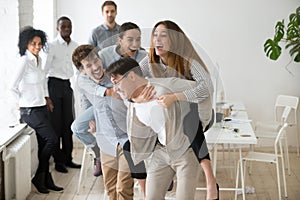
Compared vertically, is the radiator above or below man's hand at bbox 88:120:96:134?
below

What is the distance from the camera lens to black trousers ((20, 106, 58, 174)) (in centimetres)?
411

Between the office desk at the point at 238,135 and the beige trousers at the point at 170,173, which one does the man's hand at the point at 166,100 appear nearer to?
the beige trousers at the point at 170,173

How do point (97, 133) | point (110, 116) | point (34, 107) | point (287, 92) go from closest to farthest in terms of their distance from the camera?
point (110, 116) → point (97, 133) → point (34, 107) → point (287, 92)

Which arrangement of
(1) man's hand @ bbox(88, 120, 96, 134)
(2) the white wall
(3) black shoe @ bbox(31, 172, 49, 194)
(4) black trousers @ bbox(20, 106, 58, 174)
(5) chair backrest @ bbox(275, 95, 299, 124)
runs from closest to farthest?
(1) man's hand @ bbox(88, 120, 96, 134)
(4) black trousers @ bbox(20, 106, 58, 174)
(3) black shoe @ bbox(31, 172, 49, 194)
(5) chair backrest @ bbox(275, 95, 299, 124)
(2) the white wall

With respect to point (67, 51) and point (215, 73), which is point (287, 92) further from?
point (215, 73)

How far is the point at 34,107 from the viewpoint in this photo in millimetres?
4109

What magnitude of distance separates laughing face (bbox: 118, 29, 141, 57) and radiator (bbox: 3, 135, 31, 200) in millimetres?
2102

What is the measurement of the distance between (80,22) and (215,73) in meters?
3.92

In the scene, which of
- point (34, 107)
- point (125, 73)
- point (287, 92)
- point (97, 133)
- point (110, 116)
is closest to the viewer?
point (125, 73)

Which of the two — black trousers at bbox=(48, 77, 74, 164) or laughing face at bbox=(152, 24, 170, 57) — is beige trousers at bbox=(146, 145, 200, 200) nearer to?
laughing face at bbox=(152, 24, 170, 57)

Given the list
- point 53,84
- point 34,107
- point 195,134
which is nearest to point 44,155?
point 34,107

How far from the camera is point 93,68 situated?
210 cm

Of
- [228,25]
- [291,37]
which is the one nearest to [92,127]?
[291,37]

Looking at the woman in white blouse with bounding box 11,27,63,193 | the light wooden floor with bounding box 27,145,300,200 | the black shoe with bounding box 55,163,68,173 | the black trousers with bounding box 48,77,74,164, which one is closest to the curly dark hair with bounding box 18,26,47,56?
the woman in white blouse with bounding box 11,27,63,193
